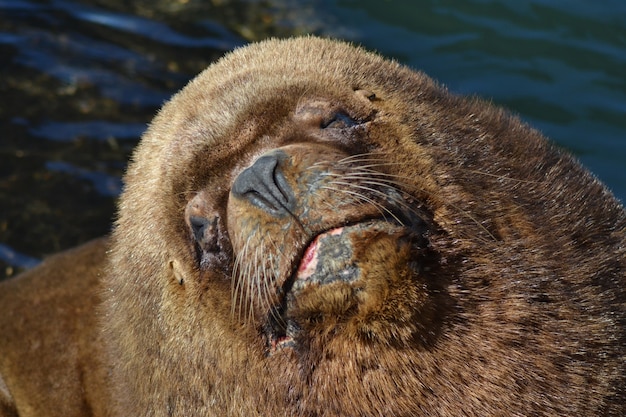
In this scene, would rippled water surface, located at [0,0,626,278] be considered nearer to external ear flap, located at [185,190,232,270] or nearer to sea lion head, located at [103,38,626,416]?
sea lion head, located at [103,38,626,416]

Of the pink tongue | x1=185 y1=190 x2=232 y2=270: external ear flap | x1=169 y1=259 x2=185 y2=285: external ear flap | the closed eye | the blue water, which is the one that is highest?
the blue water

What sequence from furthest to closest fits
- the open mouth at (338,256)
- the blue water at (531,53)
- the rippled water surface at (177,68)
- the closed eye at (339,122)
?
the blue water at (531,53) < the rippled water surface at (177,68) < the closed eye at (339,122) < the open mouth at (338,256)

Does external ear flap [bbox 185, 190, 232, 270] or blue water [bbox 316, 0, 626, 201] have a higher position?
blue water [bbox 316, 0, 626, 201]

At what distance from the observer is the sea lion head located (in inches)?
151

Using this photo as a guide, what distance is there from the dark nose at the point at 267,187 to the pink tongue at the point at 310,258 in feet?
0.57

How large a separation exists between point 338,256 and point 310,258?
14cm

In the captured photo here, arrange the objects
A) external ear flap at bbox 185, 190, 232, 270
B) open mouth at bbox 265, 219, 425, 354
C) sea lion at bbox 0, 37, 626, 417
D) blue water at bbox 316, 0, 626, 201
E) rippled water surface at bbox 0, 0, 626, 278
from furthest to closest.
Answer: blue water at bbox 316, 0, 626, 201
rippled water surface at bbox 0, 0, 626, 278
external ear flap at bbox 185, 190, 232, 270
sea lion at bbox 0, 37, 626, 417
open mouth at bbox 265, 219, 425, 354

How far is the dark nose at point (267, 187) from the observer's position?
3.89 metres

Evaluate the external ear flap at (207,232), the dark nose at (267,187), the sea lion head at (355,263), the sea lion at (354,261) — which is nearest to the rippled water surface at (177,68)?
the sea lion at (354,261)

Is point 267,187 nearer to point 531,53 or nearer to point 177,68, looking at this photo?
point 177,68

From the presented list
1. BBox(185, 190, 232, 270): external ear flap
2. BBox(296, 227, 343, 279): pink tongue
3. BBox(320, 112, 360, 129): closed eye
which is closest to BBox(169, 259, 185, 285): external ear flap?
BBox(185, 190, 232, 270): external ear flap

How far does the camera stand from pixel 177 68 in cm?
988

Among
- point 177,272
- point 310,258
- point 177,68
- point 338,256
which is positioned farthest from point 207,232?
point 177,68

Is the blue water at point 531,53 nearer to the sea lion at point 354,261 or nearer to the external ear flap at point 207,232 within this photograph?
the sea lion at point 354,261
